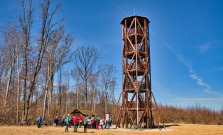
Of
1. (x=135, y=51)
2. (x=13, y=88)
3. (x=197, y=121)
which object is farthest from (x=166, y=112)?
(x=13, y=88)

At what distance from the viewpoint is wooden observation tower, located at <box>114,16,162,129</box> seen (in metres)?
22.1

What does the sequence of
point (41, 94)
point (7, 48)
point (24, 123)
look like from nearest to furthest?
point (24, 123) < point (7, 48) < point (41, 94)

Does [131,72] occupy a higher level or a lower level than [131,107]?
higher

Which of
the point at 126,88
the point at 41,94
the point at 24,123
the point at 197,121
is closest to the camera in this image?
the point at 24,123

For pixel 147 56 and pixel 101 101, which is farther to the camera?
pixel 101 101

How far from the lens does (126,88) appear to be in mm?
23047

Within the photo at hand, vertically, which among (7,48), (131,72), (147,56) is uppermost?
(7,48)

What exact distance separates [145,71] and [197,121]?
18832 millimetres

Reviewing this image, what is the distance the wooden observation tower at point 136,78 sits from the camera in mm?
22125

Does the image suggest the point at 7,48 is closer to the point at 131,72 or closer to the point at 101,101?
the point at 131,72

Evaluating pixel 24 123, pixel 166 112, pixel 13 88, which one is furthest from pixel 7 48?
pixel 166 112

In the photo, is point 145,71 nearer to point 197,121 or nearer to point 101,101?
point 197,121

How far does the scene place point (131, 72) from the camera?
2362cm

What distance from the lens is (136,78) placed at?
2219 centimetres
